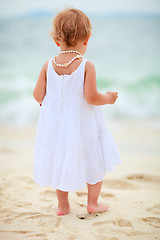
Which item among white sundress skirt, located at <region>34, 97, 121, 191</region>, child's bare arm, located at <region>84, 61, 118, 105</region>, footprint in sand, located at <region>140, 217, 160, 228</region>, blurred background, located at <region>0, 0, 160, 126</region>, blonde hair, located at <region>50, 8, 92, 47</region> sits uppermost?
blurred background, located at <region>0, 0, 160, 126</region>

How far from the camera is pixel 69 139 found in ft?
6.22

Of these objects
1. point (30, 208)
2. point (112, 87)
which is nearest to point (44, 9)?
point (112, 87)

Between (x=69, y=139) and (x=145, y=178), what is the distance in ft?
4.45

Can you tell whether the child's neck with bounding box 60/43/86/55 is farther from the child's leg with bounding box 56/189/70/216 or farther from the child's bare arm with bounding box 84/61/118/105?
the child's leg with bounding box 56/189/70/216

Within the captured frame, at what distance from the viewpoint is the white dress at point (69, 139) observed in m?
1.89

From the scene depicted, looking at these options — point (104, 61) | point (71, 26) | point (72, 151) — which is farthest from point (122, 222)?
point (104, 61)

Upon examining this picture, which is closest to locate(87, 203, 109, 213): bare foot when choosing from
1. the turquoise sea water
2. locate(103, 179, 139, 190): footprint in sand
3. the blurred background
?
locate(103, 179, 139, 190): footprint in sand

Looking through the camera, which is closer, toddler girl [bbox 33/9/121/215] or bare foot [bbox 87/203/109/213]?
toddler girl [bbox 33/9/121/215]

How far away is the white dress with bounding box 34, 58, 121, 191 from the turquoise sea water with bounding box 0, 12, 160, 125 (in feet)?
12.2

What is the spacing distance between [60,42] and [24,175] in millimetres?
1619

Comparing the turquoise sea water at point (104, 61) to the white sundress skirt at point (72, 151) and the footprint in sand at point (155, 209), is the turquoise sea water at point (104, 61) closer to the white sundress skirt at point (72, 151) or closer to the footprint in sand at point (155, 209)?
the white sundress skirt at point (72, 151)

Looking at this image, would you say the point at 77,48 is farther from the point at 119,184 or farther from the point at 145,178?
the point at 145,178

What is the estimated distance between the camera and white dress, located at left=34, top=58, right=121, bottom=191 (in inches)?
74.6

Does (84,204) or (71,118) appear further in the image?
(84,204)
